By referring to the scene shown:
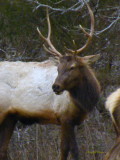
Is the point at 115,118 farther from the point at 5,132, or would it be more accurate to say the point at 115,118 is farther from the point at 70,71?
the point at 5,132

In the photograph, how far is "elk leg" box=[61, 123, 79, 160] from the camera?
812 centimetres

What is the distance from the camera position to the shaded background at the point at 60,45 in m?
9.15

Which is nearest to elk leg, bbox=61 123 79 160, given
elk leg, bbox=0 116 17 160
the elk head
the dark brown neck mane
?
the dark brown neck mane

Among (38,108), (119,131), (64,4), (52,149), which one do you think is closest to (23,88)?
(38,108)

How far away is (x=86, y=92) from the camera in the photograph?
8281mm

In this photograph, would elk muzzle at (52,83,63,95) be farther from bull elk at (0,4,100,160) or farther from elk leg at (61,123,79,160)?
elk leg at (61,123,79,160)

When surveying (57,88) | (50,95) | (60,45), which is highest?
(57,88)

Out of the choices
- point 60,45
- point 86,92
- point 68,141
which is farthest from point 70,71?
point 60,45

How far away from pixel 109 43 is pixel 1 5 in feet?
7.31

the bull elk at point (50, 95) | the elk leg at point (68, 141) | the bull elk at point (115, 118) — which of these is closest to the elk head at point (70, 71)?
the bull elk at point (50, 95)

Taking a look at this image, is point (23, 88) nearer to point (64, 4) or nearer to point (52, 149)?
point (52, 149)

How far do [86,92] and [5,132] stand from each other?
1.53 metres

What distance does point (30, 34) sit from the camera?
408 inches

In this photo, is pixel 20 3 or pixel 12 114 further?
pixel 20 3
